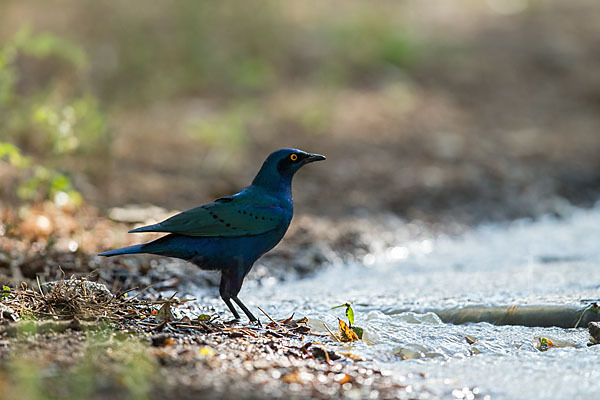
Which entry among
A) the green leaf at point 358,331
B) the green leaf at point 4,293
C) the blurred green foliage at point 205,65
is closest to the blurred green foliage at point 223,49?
the blurred green foliage at point 205,65

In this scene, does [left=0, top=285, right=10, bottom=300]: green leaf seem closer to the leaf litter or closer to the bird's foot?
the leaf litter

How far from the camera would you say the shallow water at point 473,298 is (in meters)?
3.20

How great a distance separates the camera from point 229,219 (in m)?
4.05

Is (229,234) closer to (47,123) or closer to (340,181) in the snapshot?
(47,123)

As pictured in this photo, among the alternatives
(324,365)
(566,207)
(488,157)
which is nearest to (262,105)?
(488,157)

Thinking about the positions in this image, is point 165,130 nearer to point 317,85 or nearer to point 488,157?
point 317,85

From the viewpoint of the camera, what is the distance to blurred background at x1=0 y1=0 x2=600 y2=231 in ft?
21.4

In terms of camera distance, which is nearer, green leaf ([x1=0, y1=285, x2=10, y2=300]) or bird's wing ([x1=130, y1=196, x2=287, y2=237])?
green leaf ([x1=0, y1=285, x2=10, y2=300])

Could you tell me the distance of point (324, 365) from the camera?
313 centimetres

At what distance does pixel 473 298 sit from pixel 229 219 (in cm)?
149

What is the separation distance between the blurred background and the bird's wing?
1113mm

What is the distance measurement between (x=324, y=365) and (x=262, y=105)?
20.7 ft

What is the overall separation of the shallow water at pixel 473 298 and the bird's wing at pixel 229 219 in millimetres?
564

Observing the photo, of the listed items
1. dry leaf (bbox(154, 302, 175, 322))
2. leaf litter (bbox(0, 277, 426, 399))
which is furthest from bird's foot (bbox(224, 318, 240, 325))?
dry leaf (bbox(154, 302, 175, 322))
